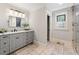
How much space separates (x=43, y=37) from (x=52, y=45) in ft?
1.22

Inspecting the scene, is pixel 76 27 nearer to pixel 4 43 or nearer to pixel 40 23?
pixel 40 23

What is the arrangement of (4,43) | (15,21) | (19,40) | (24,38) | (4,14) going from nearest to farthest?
(4,43), (4,14), (19,40), (15,21), (24,38)

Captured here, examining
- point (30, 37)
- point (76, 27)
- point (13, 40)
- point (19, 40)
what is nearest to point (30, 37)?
point (30, 37)

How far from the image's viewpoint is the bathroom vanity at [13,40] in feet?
7.07

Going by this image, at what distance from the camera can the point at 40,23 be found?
2512mm

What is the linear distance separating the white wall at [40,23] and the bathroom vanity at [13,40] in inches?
14.9

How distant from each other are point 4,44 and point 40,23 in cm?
117

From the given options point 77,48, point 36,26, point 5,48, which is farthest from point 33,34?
point 77,48

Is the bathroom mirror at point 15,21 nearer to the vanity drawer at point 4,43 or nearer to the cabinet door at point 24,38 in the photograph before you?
the cabinet door at point 24,38

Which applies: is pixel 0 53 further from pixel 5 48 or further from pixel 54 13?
pixel 54 13

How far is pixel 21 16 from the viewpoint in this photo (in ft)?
9.83

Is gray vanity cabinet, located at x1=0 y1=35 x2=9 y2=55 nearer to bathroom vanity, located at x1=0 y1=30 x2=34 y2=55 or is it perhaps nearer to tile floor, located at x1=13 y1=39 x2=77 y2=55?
bathroom vanity, located at x1=0 y1=30 x2=34 y2=55

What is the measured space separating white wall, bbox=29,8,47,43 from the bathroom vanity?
379mm

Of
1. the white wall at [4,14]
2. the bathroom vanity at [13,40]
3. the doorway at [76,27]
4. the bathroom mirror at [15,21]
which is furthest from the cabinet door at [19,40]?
the doorway at [76,27]
